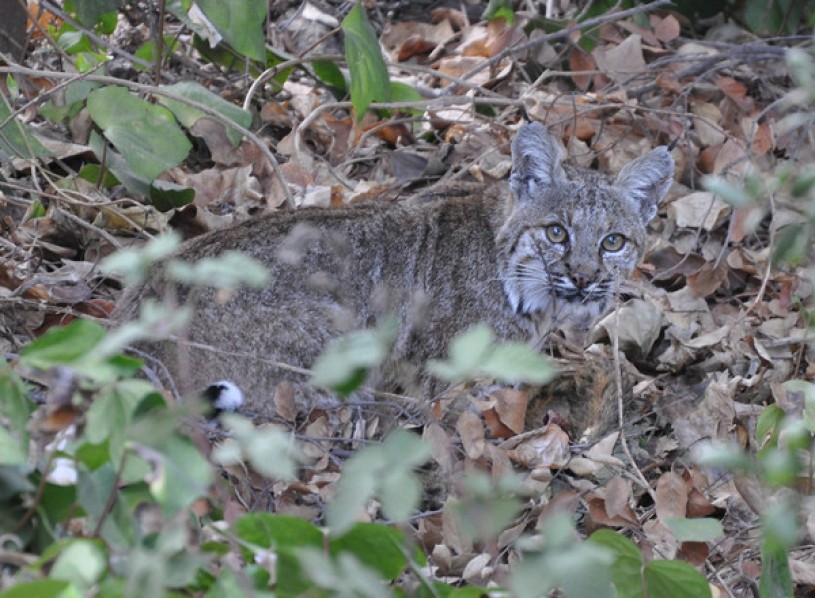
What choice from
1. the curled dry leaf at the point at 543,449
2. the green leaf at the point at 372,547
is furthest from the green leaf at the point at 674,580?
the curled dry leaf at the point at 543,449

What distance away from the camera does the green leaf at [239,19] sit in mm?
4961

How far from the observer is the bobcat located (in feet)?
16.4

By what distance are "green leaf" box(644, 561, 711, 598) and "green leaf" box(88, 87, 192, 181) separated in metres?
3.02

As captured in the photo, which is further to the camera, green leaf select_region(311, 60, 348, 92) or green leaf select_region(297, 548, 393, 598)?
green leaf select_region(311, 60, 348, 92)

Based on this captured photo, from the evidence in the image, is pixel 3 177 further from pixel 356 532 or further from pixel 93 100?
pixel 356 532

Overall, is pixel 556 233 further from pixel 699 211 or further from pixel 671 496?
pixel 671 496

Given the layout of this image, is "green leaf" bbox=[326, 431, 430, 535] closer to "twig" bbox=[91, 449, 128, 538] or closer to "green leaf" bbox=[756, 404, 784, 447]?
"twig" bbox=[91, 449, 128, 538]

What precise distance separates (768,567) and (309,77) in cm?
459

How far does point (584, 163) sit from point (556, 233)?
1.40m

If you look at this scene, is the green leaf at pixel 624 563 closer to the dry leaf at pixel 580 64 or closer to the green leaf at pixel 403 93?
the green leaf at pixel 403 93

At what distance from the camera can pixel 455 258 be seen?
217 inches

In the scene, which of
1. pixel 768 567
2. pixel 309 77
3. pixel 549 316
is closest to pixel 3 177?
pixel 309 77

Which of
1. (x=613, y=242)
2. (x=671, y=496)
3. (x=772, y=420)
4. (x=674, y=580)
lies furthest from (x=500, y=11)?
(x=674, y=580)

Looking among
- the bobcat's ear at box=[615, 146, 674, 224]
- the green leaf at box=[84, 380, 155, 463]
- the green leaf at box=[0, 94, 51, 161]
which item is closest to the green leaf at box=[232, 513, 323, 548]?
the green leaf at box=[84, 380, 155, 463]
